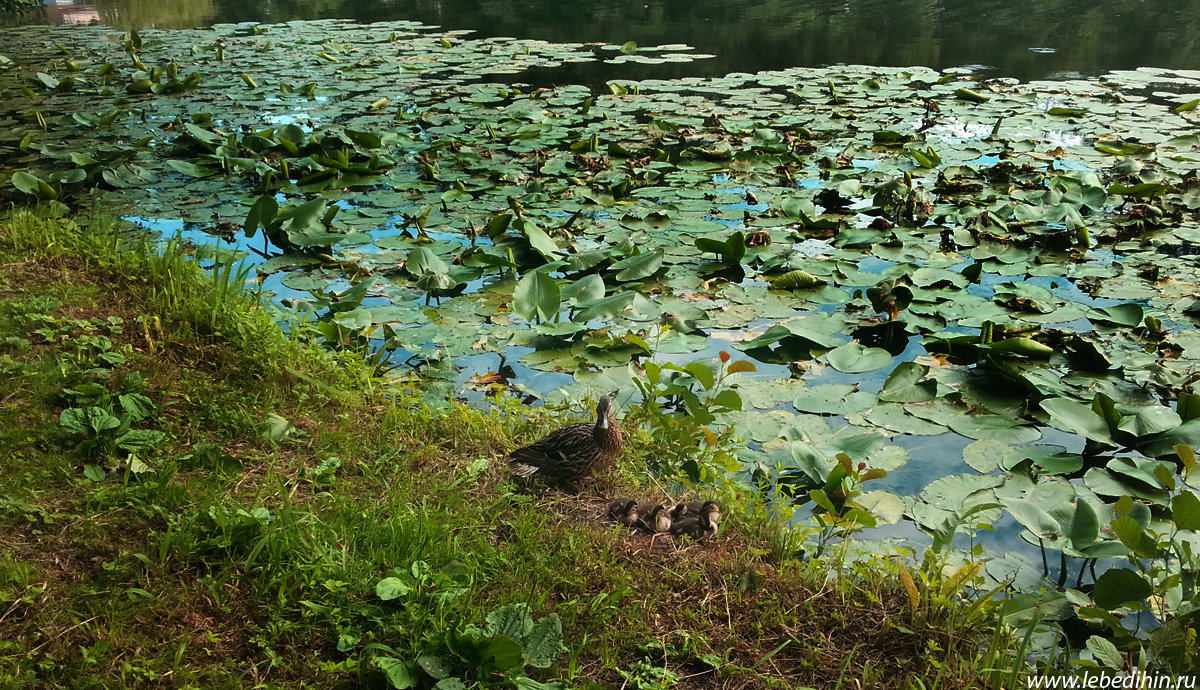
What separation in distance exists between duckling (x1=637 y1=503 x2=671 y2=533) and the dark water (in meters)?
8.04

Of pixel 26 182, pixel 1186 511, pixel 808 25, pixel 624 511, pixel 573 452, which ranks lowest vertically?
pixel 624 511

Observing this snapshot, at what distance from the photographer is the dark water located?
34.3 ft

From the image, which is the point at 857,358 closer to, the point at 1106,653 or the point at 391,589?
the point at 1106,653

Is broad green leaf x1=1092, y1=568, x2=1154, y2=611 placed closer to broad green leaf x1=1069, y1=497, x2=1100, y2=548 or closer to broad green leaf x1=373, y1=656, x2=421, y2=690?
broad green leaf x1=1069, y1=497, x2=1100, y2=548

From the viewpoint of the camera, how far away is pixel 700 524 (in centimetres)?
239

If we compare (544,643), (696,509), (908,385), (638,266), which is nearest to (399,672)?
(544,643)

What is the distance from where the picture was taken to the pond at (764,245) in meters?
2.95

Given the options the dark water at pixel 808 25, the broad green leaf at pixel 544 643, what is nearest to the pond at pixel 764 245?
the broad green leaf at pixel 544 643

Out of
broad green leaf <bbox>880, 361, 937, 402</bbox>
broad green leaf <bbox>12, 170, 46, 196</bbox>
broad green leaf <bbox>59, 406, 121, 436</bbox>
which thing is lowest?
broad green leaf <bbox>880, 361, 937, 402</bbox>

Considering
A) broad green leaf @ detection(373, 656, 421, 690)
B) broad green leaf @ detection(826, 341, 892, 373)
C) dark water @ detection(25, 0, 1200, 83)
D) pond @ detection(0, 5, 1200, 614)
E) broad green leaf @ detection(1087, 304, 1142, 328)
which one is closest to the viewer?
broad green leaf @ detection(373, 656, 421, 690)

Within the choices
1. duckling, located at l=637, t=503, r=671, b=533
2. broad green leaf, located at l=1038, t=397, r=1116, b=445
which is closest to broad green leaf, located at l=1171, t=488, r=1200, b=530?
broad green leaf, located at l=1038, t=397, r=1116, b=445

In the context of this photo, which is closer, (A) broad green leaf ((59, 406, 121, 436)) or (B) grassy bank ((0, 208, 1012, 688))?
(B) grassy bank ((0, 208, 1012, 688))

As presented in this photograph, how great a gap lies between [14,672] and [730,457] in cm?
199

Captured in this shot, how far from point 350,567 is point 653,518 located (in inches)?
33.7
